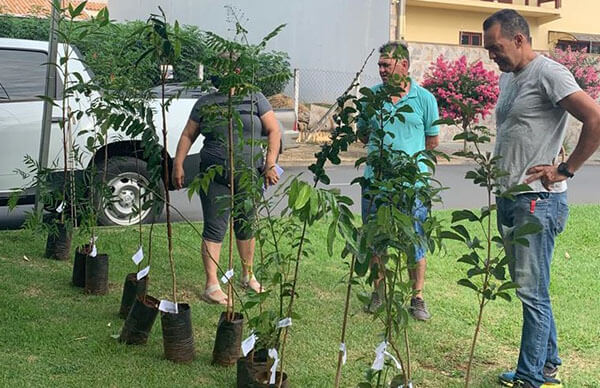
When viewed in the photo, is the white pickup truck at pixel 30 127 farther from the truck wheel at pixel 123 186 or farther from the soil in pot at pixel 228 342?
the soil in pot at pixel 228 342

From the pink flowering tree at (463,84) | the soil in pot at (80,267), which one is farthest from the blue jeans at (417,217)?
the pink flowering tree at (463,84)

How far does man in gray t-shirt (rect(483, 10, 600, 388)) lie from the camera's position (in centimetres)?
366

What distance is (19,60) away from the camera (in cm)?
725

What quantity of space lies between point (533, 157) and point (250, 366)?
5.62 ft

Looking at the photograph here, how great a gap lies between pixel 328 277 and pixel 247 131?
1.57 metres

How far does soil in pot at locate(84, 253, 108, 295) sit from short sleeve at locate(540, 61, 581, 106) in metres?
3.14

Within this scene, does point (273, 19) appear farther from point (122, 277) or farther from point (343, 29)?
point (122, 277)

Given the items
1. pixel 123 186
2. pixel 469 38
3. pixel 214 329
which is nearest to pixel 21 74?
pixel 123 186

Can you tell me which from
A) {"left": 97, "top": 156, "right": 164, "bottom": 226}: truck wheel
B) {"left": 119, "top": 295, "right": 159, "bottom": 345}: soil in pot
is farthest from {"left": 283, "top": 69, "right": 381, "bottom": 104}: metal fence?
{"left": 119, "top": 295, "right": 159, "bottom": 345}: soil in pot

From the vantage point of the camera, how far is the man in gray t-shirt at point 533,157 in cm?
366

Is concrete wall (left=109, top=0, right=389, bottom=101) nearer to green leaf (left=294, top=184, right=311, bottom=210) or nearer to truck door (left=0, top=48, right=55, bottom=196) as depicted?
truck door (left=0, top=48, right=55, bottom=196)

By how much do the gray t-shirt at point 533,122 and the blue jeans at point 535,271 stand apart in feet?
0.28

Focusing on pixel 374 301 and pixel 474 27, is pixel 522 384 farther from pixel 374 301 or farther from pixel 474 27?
pixel 474 27

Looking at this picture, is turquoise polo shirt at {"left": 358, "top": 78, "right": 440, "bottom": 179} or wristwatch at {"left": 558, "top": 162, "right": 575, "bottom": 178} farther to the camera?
turquoise polo shirt at {"left": 358, "top": 78, "right": 440, "bottom": 179}
